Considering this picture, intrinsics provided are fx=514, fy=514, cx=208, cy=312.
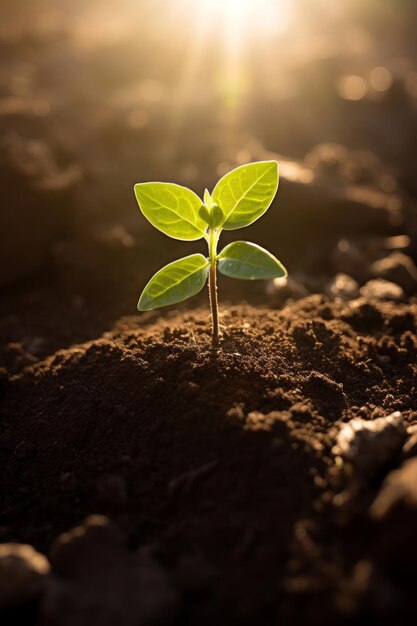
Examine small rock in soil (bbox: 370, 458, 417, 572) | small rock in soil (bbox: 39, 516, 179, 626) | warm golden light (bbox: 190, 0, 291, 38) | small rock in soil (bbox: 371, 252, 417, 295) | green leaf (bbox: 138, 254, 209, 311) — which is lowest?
small rock in soil (bbox: 39, 516, 179, 626)

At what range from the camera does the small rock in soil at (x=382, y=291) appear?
365 centimetres

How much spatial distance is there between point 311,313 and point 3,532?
2054mm

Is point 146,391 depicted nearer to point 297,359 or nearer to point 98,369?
point 98,369

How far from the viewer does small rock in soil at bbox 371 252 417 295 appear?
12.6ft

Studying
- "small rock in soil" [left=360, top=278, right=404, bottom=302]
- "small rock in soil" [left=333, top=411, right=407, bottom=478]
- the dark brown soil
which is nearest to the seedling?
the dark brown soil

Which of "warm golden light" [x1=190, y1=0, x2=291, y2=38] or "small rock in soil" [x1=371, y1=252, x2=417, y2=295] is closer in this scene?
"small rock in soil" [x1=371, y1=252, x2=417, y2=295]

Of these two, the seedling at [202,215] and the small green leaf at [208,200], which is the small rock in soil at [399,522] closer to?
the seedling at [202,215]

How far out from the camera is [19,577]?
164cm

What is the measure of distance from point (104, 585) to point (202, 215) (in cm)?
147

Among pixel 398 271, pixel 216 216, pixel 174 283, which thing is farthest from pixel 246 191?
pixel 398 271

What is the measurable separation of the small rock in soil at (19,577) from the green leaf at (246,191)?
151cm

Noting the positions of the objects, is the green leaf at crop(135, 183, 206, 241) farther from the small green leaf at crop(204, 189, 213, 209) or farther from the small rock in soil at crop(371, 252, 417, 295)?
the small rock in soil at crop(371, 252, 417, 295)

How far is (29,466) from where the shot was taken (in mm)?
2365

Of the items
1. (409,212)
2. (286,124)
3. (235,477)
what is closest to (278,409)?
(235,477)
